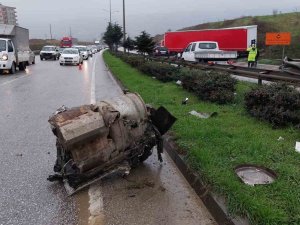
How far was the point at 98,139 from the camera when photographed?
484cm

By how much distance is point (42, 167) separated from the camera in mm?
5887

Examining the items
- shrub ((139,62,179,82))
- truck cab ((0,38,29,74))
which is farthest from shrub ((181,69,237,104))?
truck cab ((0,38,29,74))

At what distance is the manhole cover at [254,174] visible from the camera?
15.9ft

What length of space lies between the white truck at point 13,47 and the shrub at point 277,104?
61.7 ft

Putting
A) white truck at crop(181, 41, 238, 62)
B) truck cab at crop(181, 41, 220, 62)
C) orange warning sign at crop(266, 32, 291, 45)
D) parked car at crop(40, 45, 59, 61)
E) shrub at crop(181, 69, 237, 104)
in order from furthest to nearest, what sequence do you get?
1. parked car at crop(40, 45, 59, 61)
2. orange warning sign at crop(266, 32, 291, 45)
3. truck cab at crop(181, 41, 220, 62)
4. white truck at crop(181, 41, 238, 62)
5. shrub at crop(181, 69, 237, 104)

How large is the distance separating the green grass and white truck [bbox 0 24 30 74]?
56.6ft

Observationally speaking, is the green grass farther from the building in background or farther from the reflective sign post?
the building in background

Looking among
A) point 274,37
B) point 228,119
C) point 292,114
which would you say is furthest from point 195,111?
Answer: point 274,37

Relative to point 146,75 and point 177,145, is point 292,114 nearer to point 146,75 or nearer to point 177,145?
point 177,145

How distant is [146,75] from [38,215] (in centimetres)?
1642

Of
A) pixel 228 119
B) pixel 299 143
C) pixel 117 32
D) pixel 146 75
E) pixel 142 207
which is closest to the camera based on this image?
pixel 142 207

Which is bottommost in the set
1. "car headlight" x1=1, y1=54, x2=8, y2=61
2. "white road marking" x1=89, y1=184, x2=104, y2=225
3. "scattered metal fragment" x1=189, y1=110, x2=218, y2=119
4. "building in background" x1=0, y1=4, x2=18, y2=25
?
"white road marking" x1=89, y1=184, x2=104, y2=225

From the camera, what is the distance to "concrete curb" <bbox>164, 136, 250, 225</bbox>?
3.97 meters

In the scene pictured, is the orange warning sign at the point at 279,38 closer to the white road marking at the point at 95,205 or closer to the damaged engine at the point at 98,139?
the damaged engine at the point at 98,139
